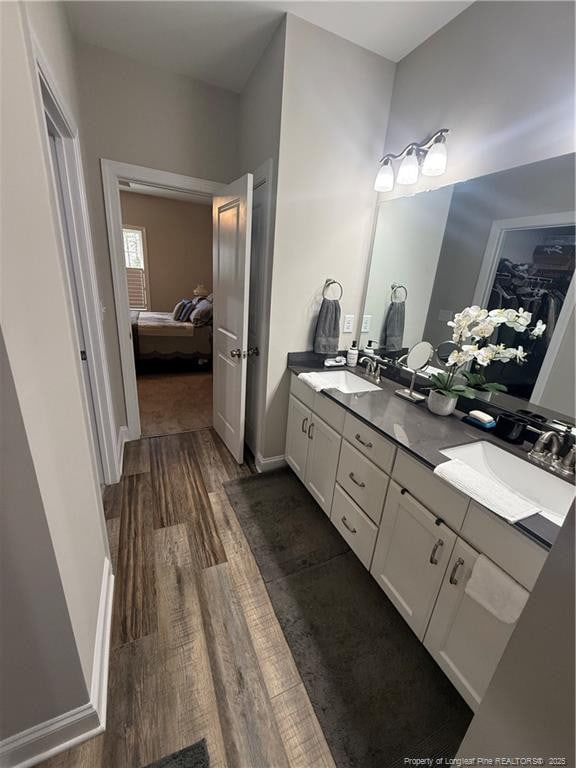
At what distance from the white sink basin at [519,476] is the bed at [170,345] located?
12.3ft

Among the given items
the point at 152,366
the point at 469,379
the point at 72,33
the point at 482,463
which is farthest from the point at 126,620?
the point at 152,366

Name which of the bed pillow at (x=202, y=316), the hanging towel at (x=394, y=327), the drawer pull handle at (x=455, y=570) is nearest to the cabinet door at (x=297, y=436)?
the hanging towel at (x=394, y=327)

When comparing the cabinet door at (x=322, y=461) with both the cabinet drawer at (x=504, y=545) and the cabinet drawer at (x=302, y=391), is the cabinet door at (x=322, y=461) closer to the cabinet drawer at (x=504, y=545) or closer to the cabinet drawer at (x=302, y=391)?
the cabinet drawer at (x=302, y=391)

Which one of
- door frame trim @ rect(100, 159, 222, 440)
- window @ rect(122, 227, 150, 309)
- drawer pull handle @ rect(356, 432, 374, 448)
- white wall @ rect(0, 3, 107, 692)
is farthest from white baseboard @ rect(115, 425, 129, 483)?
window @ rect(122, 227, 150, 309)

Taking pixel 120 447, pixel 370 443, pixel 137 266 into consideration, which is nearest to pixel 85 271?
pixel 120 447

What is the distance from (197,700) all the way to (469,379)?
67.1 inches

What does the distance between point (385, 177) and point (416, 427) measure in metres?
1.55

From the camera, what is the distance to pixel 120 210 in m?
2.17

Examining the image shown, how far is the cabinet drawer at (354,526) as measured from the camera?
4.94 feet

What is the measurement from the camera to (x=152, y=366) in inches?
169

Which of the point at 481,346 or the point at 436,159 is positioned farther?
the point at 436,159

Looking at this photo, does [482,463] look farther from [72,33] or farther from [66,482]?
[72,33]

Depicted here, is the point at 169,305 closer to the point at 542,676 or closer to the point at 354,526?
the point at 354,526

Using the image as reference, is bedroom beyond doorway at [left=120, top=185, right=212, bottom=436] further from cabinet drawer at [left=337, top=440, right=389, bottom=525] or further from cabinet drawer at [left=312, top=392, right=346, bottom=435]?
cabinet drawer at [left=337, top=440, right=389, bottom=525]
